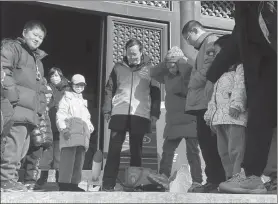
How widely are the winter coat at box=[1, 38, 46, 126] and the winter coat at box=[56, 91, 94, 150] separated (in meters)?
1.04

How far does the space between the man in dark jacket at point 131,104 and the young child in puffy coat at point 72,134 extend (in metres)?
0.54

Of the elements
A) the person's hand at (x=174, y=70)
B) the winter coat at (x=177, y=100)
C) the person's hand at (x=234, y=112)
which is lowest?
the person's hand at (x=234, y=112)

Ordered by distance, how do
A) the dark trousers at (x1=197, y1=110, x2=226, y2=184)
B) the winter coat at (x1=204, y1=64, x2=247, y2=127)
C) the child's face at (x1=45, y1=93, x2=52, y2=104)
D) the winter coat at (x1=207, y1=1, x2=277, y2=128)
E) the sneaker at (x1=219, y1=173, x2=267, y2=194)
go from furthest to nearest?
the child's face at (x1=45, y1=93, x2=52, y2=104) < the dark trousers at (x1=197, y1=110, x2=226, y2=184) < the winter coat at (x1=204, y1=64, x2=247, y2=127) < the winter coat at (x1=207, y1=1, x2=277, y2=128) < the sneaker at (x1=219, y1=173, x2=267, y2=194)

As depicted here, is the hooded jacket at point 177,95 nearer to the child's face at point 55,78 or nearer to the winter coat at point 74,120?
the winter coat at point 74,120

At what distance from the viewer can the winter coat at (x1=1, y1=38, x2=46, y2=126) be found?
13.5 feet

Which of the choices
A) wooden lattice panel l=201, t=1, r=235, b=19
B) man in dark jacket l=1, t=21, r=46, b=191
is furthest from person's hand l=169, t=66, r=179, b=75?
wooden lattice panel l=201, t=1, r=235, b=19

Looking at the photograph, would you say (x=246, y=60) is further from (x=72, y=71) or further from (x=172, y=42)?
(x=72, y=71)

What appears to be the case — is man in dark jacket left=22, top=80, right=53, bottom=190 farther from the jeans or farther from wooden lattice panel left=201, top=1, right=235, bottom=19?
wooden lattice panel left=201, top=1, right=235, bottom=19

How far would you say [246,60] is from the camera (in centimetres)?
361

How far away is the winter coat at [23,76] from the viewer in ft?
13.5

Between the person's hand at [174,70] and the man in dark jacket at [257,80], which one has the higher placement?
the person's hand at [174,70]

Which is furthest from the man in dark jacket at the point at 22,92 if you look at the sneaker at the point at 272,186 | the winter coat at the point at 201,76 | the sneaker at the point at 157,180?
the sneaker at the point at 272,186

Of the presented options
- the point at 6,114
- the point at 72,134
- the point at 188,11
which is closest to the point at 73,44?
the point at 188,11

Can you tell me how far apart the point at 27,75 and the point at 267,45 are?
1.78 meters
